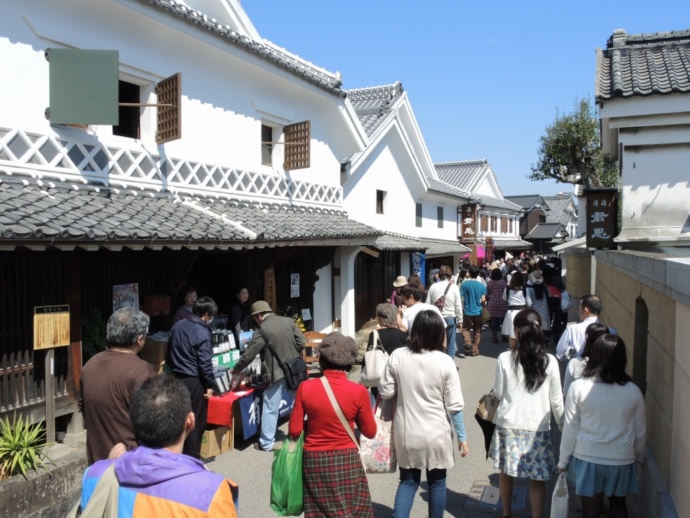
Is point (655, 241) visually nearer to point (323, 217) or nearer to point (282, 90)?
point (323, 217)

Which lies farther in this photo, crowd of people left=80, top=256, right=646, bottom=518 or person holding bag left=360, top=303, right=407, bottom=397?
person holding bag left=360, top=303, right=407, bottom=397

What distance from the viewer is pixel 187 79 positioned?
9352 millimetres

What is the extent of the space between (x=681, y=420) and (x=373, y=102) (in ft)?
56.9

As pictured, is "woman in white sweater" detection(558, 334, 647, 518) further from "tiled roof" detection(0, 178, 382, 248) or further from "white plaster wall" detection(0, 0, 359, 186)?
"white plaster wall" detection(0, 0, 359, 186)

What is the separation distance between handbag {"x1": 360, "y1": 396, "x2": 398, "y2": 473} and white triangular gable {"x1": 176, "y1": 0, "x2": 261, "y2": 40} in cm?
881

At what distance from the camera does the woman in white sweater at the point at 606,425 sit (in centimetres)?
415

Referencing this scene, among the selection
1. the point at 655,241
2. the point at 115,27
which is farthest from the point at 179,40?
the point at 655,241

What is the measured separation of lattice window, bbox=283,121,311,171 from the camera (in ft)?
38.0

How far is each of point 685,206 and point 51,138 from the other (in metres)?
9.58

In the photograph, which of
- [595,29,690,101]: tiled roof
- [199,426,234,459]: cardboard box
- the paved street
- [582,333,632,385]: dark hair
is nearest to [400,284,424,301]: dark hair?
the paved street

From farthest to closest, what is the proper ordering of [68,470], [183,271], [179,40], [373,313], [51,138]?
[373,313], [179,40], [183,271], [51,138], [68,470]

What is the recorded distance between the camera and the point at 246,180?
10508 mm

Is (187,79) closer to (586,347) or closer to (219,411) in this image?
(219,411)

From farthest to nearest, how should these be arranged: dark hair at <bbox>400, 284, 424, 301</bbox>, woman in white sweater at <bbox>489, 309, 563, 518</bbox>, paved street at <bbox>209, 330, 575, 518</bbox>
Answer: dark hair at <bbox>400, 284, 424, 301</bbox>
paved street at <bbox>209, 330, 575, 518</bbox>
woman in white sweater at <bbox>489, 309, 563, 518</bbox>
